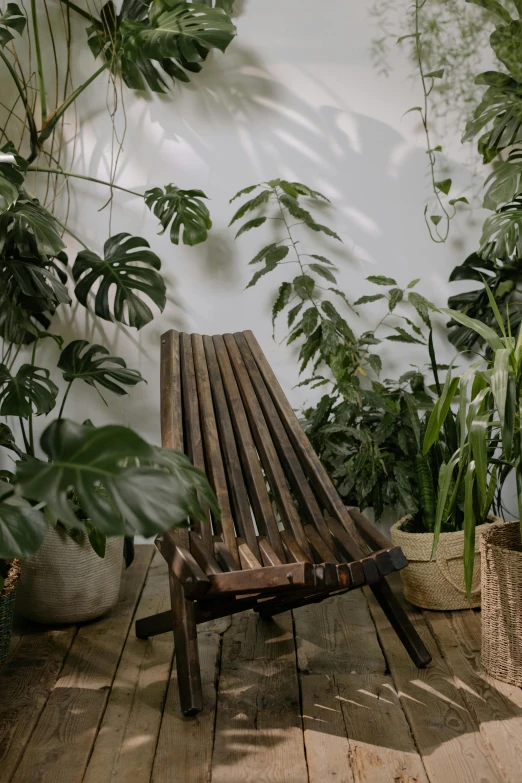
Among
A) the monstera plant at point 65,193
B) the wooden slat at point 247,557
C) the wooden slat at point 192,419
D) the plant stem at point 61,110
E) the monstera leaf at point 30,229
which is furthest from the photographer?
the plant stem at point 61,110

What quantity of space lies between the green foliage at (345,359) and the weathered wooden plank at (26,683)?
1.02 metres

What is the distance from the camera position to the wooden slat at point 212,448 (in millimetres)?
1876

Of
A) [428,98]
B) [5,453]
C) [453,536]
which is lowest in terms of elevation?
[453,536]

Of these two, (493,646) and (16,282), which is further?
(16,282)

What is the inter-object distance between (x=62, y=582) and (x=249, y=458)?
2.23 ft

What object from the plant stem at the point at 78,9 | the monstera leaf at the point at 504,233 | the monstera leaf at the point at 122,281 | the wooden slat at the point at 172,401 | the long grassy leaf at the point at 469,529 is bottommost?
the long grassy leaf at the point at 469,529

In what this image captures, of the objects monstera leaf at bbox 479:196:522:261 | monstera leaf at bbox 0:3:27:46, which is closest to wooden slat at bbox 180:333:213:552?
monstera leaf at bbox 479:196:522:261

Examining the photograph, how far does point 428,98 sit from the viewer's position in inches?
112

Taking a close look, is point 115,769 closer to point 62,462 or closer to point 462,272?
point 62,462

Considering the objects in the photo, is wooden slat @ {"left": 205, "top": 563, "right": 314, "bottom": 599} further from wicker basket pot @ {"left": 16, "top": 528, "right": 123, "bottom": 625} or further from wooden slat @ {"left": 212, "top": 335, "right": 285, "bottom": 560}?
wicker basket pot @ {"left": 16, "top": 528, "right": 123, "bottom": 625}

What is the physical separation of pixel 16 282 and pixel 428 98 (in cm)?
161

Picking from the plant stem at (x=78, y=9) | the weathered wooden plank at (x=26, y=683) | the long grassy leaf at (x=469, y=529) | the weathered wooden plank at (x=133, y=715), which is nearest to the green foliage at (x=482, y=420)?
the long grassy leaf at (x=469, y=529)

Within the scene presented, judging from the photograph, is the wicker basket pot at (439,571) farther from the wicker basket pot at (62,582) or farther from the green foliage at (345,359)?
the wicker basket pot at (62,582)

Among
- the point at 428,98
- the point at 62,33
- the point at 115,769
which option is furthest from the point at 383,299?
the point at 115,769
